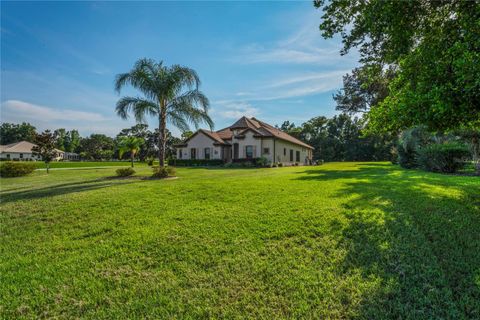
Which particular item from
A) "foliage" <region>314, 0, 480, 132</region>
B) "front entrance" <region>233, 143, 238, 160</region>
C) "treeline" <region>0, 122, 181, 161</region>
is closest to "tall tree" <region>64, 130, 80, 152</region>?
"treeline" <region>0, 122, 181, 161</region>

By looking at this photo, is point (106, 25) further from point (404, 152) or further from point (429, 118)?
point (404, 152)

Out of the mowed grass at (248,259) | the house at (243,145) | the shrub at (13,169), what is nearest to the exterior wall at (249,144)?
the house at (243,145)

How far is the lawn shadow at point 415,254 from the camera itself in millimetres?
2838

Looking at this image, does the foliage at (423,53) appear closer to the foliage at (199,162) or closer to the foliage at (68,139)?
the foliage at (199,162)

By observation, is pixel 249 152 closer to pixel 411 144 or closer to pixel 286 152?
pixel 286 152

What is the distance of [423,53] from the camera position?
5.34m

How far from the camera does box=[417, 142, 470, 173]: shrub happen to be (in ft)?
43.1

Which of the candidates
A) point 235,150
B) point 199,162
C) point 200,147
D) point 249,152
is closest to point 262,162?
point 249,152

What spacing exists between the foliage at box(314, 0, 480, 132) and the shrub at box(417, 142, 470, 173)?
8.40 meters

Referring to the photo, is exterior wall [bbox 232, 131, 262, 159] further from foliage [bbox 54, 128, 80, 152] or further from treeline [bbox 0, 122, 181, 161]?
foliage [bbox 54, 128, 80, 152]

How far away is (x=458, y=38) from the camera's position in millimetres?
5219

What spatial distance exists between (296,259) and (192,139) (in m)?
28.4

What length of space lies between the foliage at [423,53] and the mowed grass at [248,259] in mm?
2195

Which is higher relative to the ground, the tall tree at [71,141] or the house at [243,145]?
the tall tree at [71,141]
